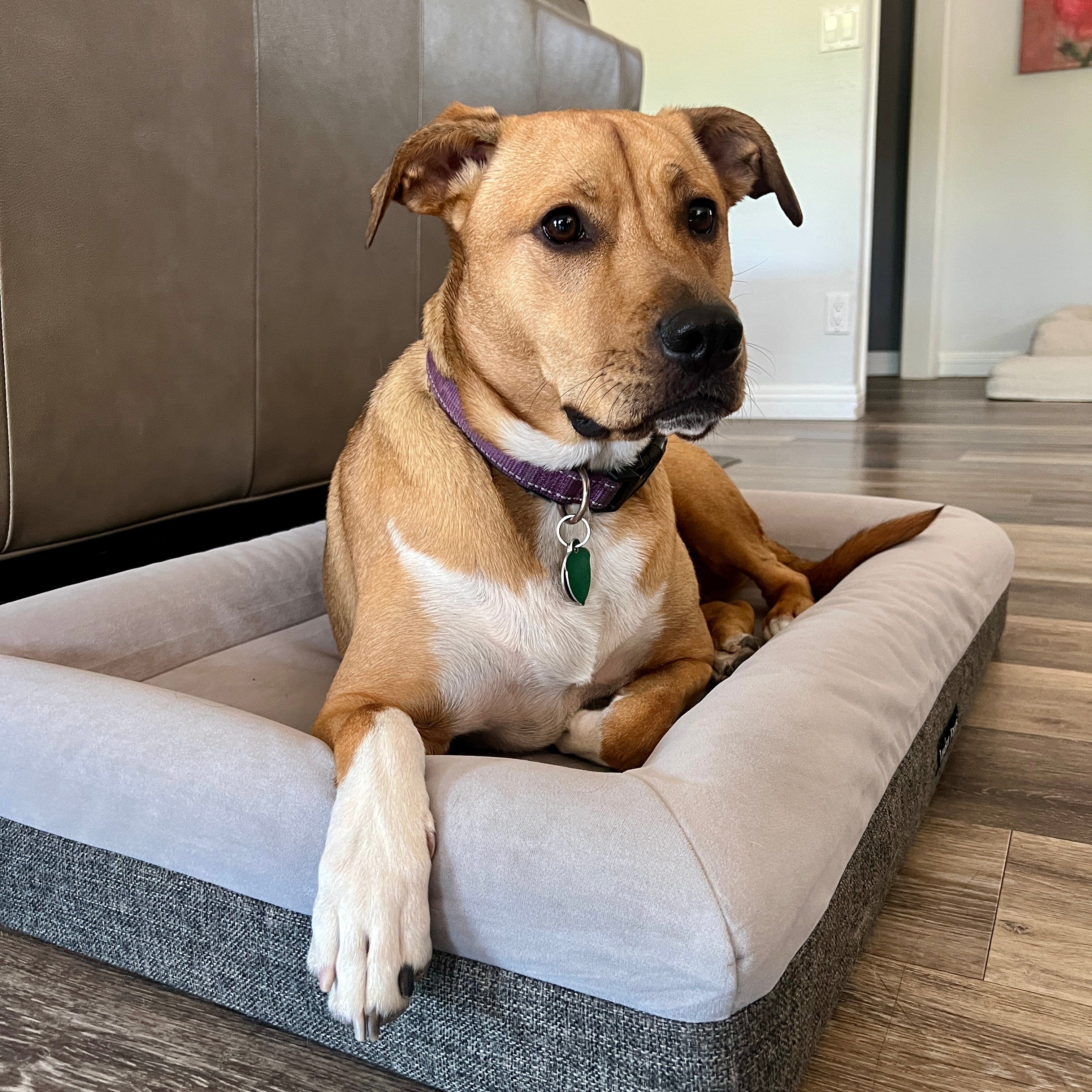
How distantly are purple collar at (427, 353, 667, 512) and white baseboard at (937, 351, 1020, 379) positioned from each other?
258 inches

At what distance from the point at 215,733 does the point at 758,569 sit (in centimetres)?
116

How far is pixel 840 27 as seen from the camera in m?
4.88

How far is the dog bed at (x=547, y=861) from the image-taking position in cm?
88

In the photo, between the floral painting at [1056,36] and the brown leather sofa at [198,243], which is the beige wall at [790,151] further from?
the brown leather sofa at [198,243]

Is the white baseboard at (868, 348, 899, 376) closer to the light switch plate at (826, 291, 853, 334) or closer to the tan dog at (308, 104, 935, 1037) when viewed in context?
the light switch plate at (826, 291, 853, 334)

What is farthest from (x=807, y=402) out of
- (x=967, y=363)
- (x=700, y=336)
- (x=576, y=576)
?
(x=700, y=336)

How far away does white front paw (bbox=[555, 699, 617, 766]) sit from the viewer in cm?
141

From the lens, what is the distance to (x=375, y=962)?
34.6 inches

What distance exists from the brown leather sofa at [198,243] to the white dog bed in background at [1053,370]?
442cm

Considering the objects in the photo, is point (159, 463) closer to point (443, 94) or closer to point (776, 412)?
point (443, 94)

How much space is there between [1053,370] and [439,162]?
211 inches

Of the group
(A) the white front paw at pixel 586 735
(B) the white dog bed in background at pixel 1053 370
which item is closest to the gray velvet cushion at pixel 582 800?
(A) the white front paw at pixel 586 735

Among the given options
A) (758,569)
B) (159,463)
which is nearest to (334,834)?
(159,463)

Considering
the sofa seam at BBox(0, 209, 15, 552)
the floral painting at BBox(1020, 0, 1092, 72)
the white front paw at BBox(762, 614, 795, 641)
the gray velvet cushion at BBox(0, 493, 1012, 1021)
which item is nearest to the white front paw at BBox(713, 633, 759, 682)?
the white front paw at BBox(762, 614, 795, 641)
